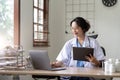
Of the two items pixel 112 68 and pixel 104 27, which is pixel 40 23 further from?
pixel 112 68

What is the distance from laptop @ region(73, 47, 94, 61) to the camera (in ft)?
9.18

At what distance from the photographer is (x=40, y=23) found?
15.5 ft

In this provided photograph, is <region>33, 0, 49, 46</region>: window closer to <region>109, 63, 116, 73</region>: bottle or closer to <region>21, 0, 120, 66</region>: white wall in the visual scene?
<region>21, 0, 120, 66</region>: white wall

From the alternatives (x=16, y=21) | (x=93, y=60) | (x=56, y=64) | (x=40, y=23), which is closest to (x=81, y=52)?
(x=93, y=60)

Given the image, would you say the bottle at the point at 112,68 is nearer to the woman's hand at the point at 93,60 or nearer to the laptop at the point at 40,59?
the woman's hand at the point at 93,60

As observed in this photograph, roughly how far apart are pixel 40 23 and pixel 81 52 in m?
2.03

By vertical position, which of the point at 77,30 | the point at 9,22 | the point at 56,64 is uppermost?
the point at 9,22

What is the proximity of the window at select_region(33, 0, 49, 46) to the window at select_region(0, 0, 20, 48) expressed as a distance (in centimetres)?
62

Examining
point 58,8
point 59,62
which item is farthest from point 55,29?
point 59,62

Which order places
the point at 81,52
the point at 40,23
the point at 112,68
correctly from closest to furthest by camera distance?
the point at 112,68, the point at 81,52, the point at 40,23

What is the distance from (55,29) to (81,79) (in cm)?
249

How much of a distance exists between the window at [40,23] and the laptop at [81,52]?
1.54m

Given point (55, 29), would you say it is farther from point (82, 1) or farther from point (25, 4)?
point (25, 4)

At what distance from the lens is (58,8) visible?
5.54 metres
